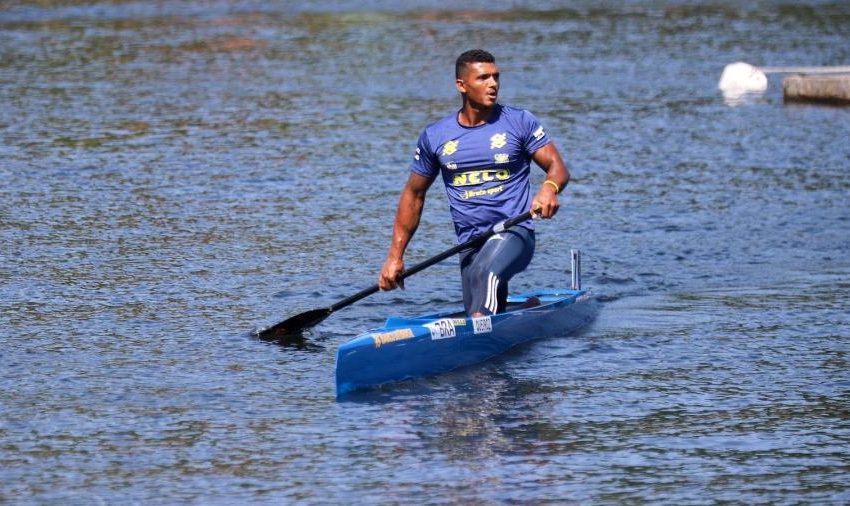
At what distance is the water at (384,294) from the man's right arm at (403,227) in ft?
2.81

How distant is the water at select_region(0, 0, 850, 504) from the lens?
921 cm

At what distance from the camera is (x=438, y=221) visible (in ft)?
59.5

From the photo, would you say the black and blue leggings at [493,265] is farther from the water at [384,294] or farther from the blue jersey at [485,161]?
the water at [384,294]

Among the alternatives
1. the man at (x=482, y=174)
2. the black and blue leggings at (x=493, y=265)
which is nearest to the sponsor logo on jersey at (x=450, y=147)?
the man at (x=482, y=174)

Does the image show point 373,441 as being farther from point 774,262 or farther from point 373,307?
point 774,262

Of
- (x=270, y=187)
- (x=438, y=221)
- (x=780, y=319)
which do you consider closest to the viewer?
(x=780, y=319)

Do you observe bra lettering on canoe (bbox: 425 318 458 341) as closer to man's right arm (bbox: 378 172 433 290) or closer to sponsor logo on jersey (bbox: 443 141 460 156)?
man's right arm (bbox: 378 172 433 290)

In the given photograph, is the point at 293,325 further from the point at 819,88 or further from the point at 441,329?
the point at 819,88

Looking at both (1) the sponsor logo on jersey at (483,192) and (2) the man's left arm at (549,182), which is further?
(1) the sponsor logo on jersey at (483,192)

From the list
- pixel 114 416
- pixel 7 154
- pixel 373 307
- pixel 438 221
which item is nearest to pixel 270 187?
pixel 438 221

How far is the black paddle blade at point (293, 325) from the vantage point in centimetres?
1275

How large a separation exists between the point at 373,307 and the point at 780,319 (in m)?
3.40

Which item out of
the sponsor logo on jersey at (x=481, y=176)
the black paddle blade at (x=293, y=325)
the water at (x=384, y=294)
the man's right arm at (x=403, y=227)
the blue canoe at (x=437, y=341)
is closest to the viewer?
the water at (x=384, y=294)

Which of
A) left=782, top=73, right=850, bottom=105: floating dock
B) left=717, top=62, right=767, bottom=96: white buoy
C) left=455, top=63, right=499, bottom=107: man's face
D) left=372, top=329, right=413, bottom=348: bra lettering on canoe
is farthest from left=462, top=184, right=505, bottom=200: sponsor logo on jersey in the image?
left=717, top=62, right=767, bottom=96: white buoy
